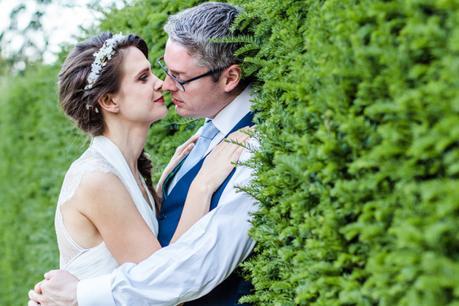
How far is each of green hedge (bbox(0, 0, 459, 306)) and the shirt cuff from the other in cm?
62

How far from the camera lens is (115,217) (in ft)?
11.5

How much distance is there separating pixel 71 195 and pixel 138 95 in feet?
2.25

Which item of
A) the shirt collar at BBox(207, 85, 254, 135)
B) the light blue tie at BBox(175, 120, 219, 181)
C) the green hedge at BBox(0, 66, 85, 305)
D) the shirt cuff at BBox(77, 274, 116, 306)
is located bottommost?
the green hedge at BBox(0, 66, 85, 305)

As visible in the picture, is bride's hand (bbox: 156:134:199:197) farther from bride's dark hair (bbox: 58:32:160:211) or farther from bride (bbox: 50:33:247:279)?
bride's dark hair (bbox: 58:32:160:211)

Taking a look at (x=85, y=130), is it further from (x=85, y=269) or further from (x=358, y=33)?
(x=358, y=33)

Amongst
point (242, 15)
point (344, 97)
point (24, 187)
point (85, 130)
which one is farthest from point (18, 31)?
point (344, 97)

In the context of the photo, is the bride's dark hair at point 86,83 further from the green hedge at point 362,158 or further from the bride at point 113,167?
the green hedge at point 362,158

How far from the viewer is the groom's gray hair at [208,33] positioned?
3.40m

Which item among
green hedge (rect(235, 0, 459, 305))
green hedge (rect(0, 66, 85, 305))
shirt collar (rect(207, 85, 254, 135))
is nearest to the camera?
green hedge (rect(235, 0, 459, 305))

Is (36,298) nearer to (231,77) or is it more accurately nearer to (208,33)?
(231,77)

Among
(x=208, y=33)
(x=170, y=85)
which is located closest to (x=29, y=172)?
(x=170, y=85)

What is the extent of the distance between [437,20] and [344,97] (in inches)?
18.4

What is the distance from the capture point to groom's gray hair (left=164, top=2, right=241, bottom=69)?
3.40 metres

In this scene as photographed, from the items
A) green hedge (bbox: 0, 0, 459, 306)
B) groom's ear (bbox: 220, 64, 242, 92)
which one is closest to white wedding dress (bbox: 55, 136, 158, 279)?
groom's ear (bbox: 220, 64, 242, 92)
